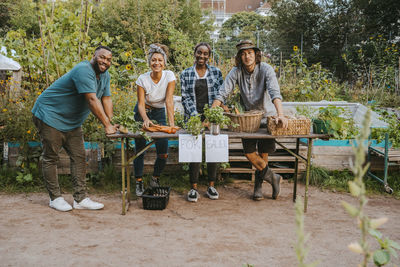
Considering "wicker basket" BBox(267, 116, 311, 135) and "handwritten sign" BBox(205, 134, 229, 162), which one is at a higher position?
"wicker basket" BBox(267, 116, 311, 135)

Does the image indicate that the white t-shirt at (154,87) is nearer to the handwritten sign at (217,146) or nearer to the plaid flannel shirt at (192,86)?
the plaid flannel shirt at (192,86)

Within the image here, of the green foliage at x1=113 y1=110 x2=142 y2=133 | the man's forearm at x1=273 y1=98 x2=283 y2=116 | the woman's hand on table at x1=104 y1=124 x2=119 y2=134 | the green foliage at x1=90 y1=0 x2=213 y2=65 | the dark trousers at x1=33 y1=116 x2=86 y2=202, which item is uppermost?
the green foliage at x1=90 y1=0 x2=213 y2=65

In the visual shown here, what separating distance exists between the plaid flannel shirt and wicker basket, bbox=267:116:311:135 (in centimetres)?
82

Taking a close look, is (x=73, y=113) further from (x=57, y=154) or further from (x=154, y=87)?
(x=154, y=87)

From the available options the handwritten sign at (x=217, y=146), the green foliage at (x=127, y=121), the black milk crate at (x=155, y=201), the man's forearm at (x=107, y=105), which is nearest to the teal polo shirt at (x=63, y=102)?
the man's forearm at (x=107, y=105)

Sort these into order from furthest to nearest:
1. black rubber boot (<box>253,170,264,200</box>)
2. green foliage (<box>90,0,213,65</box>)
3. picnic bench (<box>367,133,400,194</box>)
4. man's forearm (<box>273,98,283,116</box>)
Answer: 1. green foliage (<box>90,0,213,65</box>)
2. picnic bench (<box>367,133,400,194</box>)
3. black rubber boot (<box>253,170,264,200</box>)
4. man's forearm (<box>273,98,283,116</box>)

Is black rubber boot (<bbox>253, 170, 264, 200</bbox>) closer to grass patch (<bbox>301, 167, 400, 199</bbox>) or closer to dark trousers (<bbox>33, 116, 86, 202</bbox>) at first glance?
grass patch (<bbox>301, 167, 400, 199</bbox>)

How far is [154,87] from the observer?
11.8 feet

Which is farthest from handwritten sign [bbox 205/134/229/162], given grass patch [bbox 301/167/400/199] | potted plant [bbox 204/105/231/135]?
grass patch [bbox 301/167/400/199]

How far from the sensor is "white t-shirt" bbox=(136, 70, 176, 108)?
3.58m

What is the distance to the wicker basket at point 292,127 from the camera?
10.5ft

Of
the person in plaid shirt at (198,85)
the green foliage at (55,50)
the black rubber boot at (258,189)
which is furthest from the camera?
the green foliage at (55,50)

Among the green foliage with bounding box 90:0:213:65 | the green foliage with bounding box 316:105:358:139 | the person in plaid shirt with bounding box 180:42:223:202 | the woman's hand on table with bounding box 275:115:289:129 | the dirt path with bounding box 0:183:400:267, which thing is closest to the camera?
the dirt path with bounding box 0:183:400:267

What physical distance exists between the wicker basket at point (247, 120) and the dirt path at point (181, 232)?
0.94 m
